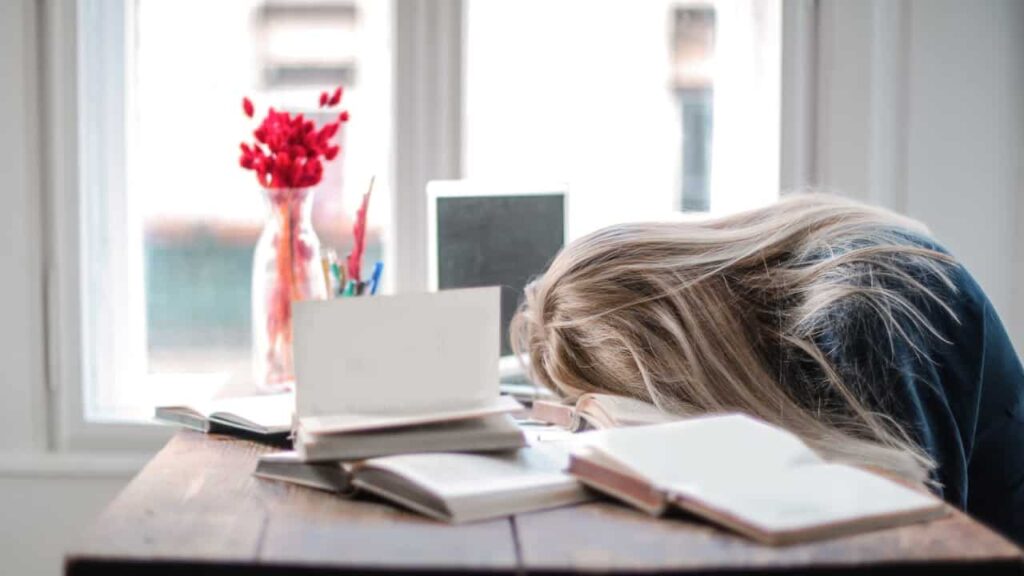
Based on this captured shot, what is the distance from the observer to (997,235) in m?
2.03

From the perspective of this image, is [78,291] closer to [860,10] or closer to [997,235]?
[860,10]

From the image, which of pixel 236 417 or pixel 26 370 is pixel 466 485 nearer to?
pixel 236 417

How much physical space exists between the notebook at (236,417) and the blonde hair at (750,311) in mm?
317

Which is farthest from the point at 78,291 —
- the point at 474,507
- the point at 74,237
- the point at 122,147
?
the point at 474,507

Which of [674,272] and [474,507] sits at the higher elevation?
[674,272]

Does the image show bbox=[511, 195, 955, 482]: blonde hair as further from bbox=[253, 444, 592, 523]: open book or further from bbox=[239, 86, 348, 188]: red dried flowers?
bbox=[239, 86, 348, 188]: red dried flowers

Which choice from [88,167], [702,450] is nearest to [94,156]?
[88,167]

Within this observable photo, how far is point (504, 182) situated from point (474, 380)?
70cm

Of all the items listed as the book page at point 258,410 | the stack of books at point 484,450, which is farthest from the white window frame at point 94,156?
the stack of books at point 484,450

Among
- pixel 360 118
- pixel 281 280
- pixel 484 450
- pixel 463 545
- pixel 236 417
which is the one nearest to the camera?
pixel 463 545

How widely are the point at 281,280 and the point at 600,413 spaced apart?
703mm

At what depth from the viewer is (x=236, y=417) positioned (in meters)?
1.26

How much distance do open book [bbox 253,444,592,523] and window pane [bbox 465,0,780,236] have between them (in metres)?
1.13

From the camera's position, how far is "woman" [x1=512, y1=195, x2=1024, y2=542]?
44.2 inches
